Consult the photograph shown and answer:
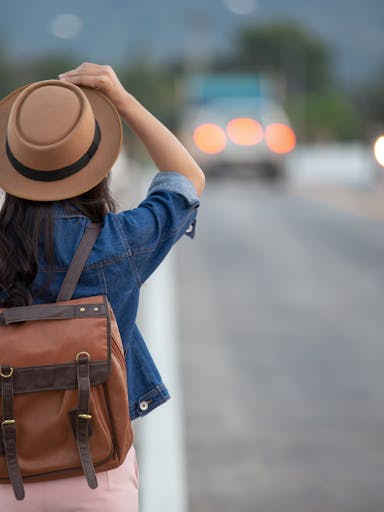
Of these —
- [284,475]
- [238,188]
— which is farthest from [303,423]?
[238,188]

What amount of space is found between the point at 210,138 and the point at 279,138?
1.94m

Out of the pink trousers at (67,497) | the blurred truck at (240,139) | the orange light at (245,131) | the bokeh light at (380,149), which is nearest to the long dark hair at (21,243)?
the pink trousers at (67,497)

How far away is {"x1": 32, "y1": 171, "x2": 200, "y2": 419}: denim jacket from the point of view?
2.39 m

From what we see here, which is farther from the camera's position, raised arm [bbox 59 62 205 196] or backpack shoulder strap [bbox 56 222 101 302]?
raised arm [bbox 59 62 205 196]

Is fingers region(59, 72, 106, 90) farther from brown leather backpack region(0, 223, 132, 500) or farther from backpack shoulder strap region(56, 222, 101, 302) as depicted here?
brown leather backpack region(0, 223, 132, 500)

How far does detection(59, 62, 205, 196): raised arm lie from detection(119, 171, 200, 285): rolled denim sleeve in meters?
0.06

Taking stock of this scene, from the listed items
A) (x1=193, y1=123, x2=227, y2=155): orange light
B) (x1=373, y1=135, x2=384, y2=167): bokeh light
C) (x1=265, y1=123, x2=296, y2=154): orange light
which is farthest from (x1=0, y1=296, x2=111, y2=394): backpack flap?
(x1=265, y1=123, x2=296, y2=154): orange light

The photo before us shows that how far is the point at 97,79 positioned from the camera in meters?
2.51

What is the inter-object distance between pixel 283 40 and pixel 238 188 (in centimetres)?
12098

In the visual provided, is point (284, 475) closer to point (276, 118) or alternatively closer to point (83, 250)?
point (83, 250)

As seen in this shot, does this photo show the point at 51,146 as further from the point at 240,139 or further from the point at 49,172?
the point at 240,139

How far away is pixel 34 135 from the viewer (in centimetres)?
240

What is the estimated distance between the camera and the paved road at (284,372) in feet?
18.6

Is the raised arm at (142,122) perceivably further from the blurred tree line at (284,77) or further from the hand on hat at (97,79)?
the blurred tree line at (284,77)
